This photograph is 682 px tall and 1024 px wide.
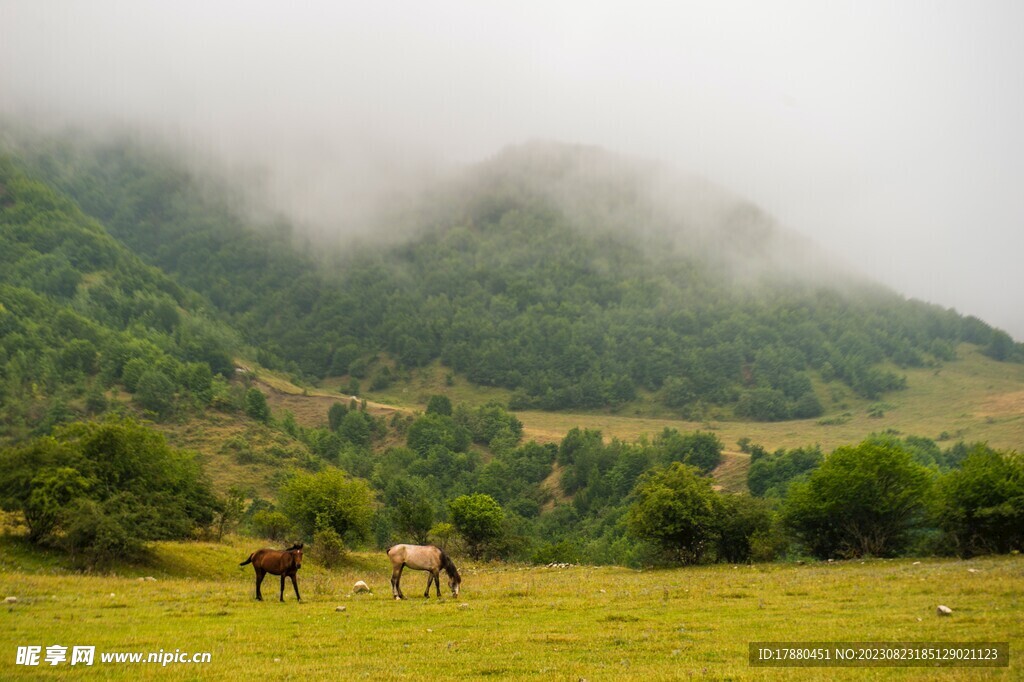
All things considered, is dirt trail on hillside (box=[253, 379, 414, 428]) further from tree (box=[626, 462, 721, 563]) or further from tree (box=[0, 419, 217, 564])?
tree (box=[626, 462, 721, 563])

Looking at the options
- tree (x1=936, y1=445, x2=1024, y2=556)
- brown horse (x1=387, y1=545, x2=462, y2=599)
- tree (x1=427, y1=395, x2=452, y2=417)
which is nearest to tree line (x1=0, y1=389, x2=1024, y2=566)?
tree (x1=936, y1=445, x2=1024, y2=556)

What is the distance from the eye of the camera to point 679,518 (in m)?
42.6

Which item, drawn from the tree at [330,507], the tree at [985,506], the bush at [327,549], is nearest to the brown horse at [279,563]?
the bush at [327,549]

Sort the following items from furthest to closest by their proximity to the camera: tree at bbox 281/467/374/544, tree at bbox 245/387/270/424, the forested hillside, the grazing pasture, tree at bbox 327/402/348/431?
tree at bbox 327/402/348/431 < tree at bbox 245/387/270/424 < the forested hillside < tree at bbox 281/467/374/544 < the grazing pasture

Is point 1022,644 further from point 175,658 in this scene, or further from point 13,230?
point 13,230

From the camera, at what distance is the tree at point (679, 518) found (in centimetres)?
4281

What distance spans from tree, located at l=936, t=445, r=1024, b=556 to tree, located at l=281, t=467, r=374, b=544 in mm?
38811

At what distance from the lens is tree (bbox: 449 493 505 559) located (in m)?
59.5

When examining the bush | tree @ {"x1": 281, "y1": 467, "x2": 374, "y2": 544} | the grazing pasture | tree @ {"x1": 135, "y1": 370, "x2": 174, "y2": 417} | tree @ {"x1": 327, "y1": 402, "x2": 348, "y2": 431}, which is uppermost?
tree @ {"x1": 135, "y1": 370, "x2": 174, "y2": 417}

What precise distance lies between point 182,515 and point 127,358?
114m

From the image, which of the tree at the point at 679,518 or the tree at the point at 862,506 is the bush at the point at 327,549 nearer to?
the tree at the point at 679,518

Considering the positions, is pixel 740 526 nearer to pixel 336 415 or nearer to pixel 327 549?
pixel 327 549

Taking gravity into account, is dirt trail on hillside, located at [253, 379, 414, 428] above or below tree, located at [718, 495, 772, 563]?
above

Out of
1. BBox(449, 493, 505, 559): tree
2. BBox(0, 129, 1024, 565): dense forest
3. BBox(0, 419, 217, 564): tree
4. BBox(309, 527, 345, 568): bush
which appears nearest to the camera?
BBox(0, 419, 217, 564): tree
